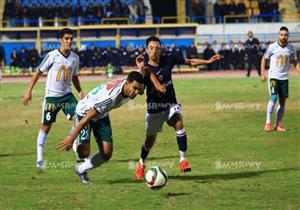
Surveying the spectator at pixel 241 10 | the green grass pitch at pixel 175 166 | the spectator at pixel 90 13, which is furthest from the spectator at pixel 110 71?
the green grass pitch at pixel 175 166

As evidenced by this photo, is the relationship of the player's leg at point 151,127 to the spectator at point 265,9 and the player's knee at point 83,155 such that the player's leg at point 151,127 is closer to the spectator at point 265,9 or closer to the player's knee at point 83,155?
the player's knee at point 83,155

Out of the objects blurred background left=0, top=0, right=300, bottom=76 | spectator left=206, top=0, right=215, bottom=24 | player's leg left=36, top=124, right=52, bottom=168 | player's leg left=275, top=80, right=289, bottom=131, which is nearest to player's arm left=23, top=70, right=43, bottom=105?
player's leg left=36, top=124, right=52, bottom=168

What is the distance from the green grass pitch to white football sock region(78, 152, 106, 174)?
29 cm

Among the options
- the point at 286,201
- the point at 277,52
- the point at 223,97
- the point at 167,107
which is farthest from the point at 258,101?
the point at 286,201

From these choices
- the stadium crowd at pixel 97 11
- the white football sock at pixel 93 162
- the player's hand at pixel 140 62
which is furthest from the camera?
the stadium crowd at pixel 97 11

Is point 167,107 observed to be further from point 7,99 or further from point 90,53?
point 90,53

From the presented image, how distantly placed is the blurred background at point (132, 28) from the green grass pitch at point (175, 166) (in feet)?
78.0

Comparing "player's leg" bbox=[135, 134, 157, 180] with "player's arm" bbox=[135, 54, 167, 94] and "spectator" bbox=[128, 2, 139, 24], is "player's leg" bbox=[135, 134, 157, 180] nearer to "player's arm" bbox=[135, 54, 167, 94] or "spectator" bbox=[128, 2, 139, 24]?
"player's arm" bbox=[135, 54, 167, 94]

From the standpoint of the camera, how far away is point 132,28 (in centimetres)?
5416

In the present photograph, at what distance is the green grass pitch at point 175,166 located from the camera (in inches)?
454

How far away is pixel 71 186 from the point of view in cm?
1283

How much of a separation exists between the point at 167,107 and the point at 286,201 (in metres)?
3.15

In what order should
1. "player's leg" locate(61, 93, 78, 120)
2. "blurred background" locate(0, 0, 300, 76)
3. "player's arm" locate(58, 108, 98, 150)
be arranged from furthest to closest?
"blurred background" locate(0, 0, 300, 76) → "player's leg" locate(61, 93, 78, 120) → "player's arm" locate(58, 108, 98, 150)

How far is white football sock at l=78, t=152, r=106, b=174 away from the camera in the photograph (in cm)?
1260
